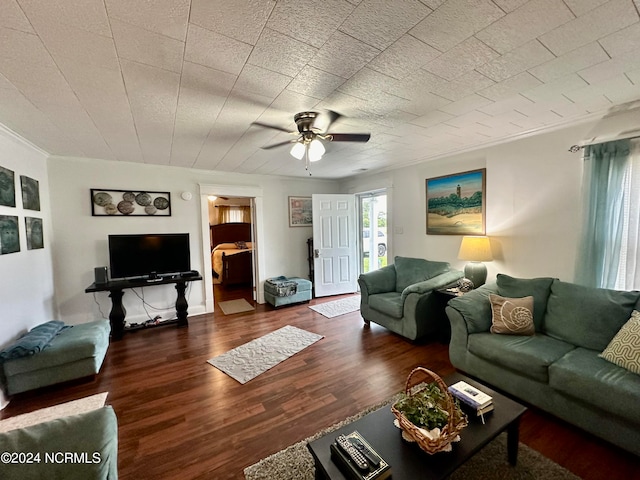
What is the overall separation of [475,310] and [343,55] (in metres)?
2.39

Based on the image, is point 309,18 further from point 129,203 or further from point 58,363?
point 129,203

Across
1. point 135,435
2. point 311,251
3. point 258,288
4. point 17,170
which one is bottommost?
point 135,435

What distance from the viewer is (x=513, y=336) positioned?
2342mm

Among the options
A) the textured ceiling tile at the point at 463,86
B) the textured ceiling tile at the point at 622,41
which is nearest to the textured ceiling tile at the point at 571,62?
the textured ceiling tile at the point at 622,41

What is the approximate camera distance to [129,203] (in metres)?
3.96

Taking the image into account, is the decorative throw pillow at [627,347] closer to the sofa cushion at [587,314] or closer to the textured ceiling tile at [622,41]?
the sofa cushion at [587,314]

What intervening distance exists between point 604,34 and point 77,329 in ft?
15.5

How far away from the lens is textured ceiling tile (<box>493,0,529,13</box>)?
116 cm

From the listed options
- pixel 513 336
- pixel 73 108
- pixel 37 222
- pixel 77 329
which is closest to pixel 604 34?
pixel 513 336

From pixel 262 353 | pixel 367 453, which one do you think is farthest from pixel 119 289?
pixel 367 453

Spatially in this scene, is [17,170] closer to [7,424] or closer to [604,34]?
[7,424]

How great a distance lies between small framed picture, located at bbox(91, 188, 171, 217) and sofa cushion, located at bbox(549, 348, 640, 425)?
4919mm

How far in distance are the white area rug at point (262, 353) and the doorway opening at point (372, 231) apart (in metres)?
2.68

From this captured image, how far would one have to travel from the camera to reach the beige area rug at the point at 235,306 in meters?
4.66
